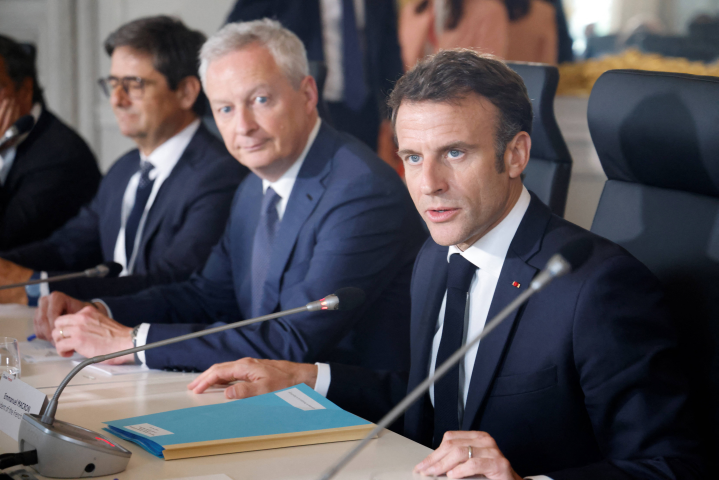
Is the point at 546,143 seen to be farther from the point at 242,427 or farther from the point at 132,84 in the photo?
the point at 132,84

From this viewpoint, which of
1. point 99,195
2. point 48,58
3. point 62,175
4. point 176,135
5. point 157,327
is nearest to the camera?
point 157,327

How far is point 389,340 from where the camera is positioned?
1.84 m

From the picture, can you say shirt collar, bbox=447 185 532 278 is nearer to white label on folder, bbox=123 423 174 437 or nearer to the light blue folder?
the light blue folder

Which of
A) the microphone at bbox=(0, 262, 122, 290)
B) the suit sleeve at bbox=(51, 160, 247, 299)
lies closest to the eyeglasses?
the suit sleeve at bbox=(51, 160, 247, 299)

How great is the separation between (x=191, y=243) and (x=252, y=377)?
101 centimetres

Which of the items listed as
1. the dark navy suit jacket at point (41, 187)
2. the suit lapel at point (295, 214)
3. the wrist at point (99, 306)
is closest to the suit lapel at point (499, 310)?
the suit lapel at point (295, 214)

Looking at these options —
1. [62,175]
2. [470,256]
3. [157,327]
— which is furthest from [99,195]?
[470,256]

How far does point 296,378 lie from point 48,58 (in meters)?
3.70

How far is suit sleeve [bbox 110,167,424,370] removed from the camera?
158 centimetres

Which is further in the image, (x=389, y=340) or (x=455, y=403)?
(x=389, y=340)

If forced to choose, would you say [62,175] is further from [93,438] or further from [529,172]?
[93,438]

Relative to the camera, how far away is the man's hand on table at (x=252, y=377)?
4.42 feet

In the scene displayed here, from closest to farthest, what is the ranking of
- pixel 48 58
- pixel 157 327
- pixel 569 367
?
pixel 569 367 → pixel 157 327 → pixel 48 58

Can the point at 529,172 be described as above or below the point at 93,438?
above
